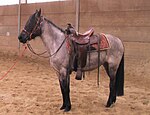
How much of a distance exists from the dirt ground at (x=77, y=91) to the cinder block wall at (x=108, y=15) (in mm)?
350

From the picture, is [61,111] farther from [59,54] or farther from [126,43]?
[126,43]

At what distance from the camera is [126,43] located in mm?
6305

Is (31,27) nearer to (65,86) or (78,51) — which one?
(78,51)

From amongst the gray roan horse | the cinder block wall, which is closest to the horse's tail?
the gray roan horse

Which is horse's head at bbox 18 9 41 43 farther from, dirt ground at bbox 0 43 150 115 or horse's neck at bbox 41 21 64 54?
dirt ground at bbox 0 43 150 115

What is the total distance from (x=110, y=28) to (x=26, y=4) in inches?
145

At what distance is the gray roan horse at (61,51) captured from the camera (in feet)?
12.2

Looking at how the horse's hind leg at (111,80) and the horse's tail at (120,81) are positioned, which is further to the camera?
the horse's tail at (120,81)

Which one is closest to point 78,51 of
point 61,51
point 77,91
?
point 61,51

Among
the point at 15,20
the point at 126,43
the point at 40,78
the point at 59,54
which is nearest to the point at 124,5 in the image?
the point at 126,43

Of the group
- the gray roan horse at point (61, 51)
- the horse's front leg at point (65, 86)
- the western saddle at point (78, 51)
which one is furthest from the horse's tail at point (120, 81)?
the horse's front leg at point (65, 86)

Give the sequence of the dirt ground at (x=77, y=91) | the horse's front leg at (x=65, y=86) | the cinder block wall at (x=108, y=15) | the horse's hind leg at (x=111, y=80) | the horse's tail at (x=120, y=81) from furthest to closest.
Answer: the cinder block wall at (x=108, y=15) < the horse's tail at (x=120, y=81) < the horse's hind leg at (x=111, y=80) < the dirt ground at (x=77, y=91) < the horse's front leg at (x=65, y=86)

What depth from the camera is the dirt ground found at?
12.7ft

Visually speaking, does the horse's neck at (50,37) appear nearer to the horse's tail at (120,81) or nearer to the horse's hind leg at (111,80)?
the horse's hind leg at (111,80)
